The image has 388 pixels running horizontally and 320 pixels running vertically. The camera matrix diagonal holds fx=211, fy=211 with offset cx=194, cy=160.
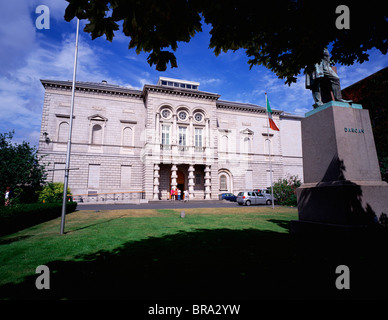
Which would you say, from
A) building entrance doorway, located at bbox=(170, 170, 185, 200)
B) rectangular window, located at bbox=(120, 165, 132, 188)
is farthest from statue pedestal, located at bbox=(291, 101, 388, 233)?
building entrance doorway, located at bbox=(170, 170, 185, 200)

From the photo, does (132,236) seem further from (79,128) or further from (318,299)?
(79,128)

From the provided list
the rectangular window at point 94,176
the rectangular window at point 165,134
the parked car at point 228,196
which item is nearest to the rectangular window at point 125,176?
the rectangular window at point 94,176

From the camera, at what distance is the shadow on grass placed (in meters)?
2.71

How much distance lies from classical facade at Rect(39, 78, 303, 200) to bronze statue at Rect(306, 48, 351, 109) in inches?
656

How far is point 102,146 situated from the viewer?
26172 mm

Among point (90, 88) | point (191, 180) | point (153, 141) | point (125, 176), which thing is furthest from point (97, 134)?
point (191, 180)

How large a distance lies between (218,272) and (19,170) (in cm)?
1997

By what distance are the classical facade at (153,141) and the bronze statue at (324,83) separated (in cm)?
1667

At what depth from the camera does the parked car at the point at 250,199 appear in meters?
22.7

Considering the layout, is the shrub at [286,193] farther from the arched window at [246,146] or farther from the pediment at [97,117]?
the pediment at [97,117]

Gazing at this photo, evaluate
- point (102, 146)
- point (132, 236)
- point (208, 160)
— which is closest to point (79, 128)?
point (102, 146)
